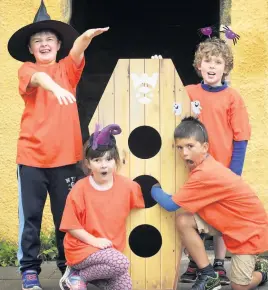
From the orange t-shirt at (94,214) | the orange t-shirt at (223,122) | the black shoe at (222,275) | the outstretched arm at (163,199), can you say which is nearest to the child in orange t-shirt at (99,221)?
the orange t-shirt at (94,214)

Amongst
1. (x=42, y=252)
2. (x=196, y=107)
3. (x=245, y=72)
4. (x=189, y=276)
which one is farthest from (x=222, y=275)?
(x=245, y=72)

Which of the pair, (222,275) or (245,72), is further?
(245,72)

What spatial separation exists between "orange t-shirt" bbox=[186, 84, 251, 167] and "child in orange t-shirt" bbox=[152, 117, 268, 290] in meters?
0.15

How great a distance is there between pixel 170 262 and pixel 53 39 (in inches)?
61.7

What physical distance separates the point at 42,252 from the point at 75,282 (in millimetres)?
1346

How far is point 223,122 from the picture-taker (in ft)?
14.8

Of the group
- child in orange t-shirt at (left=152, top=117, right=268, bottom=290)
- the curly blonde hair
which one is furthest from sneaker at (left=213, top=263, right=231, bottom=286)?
the curly blonde hair

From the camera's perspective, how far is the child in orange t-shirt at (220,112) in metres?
4.50

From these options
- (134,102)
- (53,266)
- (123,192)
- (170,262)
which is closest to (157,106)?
(134,102)

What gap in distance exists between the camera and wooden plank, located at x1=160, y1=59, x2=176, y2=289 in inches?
174

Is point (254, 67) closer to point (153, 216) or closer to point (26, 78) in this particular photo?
point (153, 216)

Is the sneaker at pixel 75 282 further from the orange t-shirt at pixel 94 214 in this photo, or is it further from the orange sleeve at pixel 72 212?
the orange sleeve at pixel 72 212

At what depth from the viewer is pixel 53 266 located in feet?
17.8

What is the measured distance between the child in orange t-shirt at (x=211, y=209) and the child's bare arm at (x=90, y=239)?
418mm
